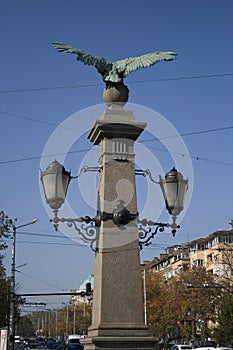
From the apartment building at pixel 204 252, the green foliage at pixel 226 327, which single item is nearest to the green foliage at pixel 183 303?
the apartment building at pixel 204 252

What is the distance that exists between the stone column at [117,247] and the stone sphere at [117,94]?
13 centimetres

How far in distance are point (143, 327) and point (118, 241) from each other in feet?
4.69

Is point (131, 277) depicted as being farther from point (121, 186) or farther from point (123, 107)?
point (123, 107)

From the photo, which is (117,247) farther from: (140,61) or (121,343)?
(140,61)

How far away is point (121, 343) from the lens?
960 centimetres

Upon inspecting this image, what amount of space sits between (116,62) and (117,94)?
555mm

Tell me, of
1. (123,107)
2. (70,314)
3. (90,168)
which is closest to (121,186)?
(90,168)

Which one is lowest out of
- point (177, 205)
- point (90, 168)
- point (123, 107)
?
point (177, 205)

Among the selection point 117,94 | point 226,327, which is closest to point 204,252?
point 226,327

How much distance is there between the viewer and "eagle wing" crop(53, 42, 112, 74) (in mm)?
10602

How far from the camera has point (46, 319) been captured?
198 meters

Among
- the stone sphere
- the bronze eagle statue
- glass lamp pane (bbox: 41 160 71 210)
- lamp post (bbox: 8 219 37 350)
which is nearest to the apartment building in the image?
lamp post (bbox: 8 219 37 350)

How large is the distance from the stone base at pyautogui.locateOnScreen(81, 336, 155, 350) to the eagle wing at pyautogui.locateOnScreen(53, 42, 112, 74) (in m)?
4.49

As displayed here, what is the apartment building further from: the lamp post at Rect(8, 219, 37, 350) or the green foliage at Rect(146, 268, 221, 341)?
the lamp post at Rect(8, 219, 37, 350)
